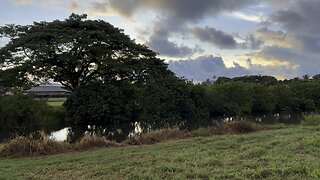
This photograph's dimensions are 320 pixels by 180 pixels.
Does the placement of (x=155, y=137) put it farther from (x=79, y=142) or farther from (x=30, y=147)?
(x=30, y=147)

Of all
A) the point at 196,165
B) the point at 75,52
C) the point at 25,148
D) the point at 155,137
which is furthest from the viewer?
the point at 75,52

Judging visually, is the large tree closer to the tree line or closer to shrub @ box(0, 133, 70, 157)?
the tree line

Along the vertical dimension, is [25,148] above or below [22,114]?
below

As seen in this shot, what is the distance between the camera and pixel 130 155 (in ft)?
36.9

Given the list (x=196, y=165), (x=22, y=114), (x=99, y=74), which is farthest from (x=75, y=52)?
(x=196, y=165)

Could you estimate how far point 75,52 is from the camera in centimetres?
2836

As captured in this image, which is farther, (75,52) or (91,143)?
(75,52)

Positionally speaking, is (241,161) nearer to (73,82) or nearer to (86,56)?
(86,56)

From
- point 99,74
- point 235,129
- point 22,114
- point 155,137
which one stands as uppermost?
point 99,74

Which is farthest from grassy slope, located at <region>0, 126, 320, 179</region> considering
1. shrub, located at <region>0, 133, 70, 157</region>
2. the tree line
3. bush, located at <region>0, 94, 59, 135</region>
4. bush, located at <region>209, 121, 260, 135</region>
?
the tree line

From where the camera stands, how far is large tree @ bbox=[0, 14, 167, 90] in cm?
2733

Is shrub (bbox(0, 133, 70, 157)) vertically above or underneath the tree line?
underneath

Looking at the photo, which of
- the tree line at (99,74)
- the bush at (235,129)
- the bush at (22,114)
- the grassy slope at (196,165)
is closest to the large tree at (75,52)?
the tree line at (99,74)

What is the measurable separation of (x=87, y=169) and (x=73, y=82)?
22.6 meters
